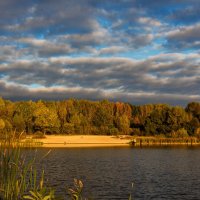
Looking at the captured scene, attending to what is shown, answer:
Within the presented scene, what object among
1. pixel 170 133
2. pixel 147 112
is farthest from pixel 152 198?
pixel 147 112

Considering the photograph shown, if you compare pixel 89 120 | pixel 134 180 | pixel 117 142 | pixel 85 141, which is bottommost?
pixel 117 142

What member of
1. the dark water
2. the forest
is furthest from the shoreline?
the dark water

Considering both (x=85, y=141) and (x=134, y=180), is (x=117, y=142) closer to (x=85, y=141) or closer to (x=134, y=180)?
(x=85, y=141)

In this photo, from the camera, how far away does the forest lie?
429 ft

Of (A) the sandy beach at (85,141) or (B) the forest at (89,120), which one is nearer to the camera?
(A) the sandy beach at (85,141)

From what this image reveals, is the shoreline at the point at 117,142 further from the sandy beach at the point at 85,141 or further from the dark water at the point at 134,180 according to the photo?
the dark water at the point at 134,180

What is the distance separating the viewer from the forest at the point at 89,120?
131 meters

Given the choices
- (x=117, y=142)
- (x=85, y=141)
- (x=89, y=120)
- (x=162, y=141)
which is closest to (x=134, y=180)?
(x=85, y=141)

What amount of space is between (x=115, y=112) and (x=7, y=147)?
181m

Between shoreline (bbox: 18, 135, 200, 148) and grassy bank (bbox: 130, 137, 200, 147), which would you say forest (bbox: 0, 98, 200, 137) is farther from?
shoreline (bbox: 18, 135, 200, 148)

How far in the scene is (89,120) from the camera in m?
160

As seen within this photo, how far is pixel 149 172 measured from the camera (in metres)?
49.4

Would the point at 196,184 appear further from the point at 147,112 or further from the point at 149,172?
the point at 147,112

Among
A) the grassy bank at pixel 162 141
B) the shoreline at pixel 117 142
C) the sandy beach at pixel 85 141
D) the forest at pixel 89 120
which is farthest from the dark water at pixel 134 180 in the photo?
the forest at pixel 89 120
